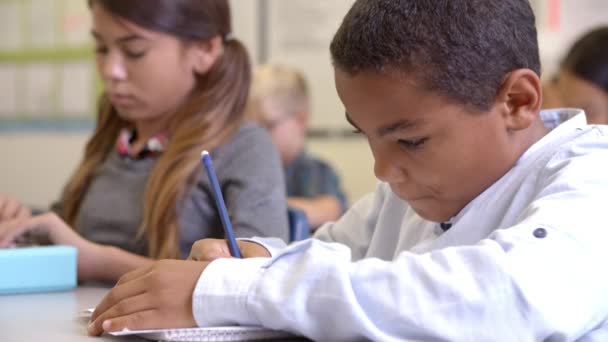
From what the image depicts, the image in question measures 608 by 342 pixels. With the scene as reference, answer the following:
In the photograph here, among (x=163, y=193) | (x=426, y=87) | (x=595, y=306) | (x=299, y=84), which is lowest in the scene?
(x=299, y=84)

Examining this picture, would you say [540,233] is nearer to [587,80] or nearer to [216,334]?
[216,334]

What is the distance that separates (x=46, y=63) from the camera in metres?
4.14

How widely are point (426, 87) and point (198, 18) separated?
0.78 metres

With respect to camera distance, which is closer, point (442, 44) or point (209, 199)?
point (442, 44)

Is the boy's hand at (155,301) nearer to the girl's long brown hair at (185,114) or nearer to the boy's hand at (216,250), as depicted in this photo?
the boy's hand at (216,250)

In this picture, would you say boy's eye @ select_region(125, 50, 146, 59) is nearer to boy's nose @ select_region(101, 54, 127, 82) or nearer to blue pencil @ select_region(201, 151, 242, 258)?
boy's nose @ select_region(101, 54, 127, 82)

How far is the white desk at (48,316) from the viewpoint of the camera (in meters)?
0.79

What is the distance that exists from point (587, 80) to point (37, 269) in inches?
67.5

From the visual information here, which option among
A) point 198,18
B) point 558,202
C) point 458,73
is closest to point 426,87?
point 458,73

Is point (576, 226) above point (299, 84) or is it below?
above

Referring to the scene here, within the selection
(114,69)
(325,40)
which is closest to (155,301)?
(114,69)

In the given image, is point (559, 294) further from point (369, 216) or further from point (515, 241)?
point (369, 216)

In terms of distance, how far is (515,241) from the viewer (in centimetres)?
71

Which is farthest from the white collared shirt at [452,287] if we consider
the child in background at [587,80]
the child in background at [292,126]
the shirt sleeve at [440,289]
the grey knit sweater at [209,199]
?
the child in background at [292,126]
